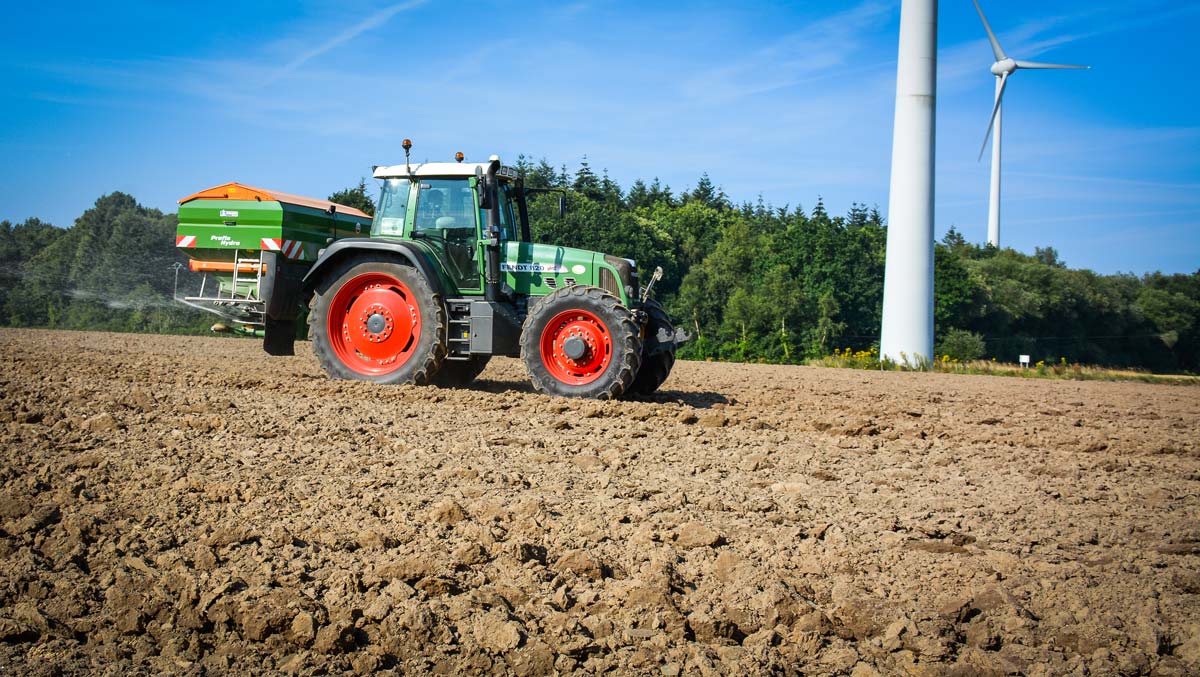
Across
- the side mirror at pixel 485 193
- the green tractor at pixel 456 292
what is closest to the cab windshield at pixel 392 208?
the green tractor at pixel 456 292

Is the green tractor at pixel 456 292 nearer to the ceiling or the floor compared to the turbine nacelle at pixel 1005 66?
nearer to the floor

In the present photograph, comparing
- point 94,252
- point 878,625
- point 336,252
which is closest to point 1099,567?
point 878,625

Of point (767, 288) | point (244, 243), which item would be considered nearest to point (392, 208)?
point (244, 243)

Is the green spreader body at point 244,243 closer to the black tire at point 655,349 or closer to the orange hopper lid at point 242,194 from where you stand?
the orange hopper lid at point 242,194

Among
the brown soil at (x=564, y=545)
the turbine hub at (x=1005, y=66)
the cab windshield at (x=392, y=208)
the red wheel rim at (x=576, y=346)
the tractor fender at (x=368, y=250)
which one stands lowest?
the brown soil at (x=564, y=545)

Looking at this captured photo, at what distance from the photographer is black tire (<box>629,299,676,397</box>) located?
10.7 meters

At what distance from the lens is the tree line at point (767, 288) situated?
107ft

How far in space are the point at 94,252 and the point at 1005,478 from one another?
119ft

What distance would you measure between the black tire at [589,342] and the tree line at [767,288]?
1439 cm

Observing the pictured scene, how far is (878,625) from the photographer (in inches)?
155

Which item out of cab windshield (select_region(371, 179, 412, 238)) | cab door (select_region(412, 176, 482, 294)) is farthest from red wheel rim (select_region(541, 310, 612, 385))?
cab windshield (select_region(371, 179, 412, 238))

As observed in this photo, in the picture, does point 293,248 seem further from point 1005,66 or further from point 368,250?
point 1005,66

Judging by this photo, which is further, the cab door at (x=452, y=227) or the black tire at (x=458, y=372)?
the black tire at (x=458, y=372)

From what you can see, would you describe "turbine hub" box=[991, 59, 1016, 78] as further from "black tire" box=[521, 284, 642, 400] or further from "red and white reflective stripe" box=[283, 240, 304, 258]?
"red and white reflective stripe" box=[283, 240, 304, 258]
